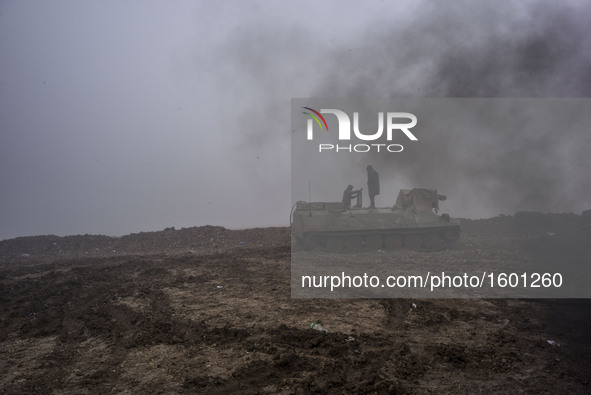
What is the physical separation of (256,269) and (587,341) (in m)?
7.60

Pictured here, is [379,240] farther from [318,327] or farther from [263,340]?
[263,340]

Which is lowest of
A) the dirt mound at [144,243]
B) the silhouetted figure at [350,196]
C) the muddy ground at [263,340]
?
the muddy ground at [263,340]

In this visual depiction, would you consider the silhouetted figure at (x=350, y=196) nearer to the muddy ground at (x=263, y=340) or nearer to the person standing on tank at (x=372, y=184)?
the person standing on tank at (x=372, y=184)

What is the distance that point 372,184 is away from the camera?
594 inches

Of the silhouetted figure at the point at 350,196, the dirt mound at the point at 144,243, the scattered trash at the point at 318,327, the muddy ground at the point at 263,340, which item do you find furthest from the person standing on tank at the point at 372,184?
the scattered trash at the point at 318,327

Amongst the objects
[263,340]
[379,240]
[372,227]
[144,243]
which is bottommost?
[263,340]

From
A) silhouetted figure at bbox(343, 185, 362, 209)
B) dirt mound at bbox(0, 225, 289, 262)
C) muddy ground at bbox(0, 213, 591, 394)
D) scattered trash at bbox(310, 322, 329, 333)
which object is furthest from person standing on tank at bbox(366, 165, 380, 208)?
scattered trash at bbox(310, 322, 329, 333)

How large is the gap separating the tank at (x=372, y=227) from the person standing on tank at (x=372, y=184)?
2.44 ft

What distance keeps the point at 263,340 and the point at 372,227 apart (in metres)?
8.97

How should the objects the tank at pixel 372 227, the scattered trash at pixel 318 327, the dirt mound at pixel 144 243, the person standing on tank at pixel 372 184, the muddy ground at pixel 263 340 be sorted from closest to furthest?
the muddy ground at pixel 263 340 → the scattered trash at pixel 318 327 → the tank at pixel 372 227 → the person standing on tank at pixel 372 184 → the dirt mound at pixel 144 243

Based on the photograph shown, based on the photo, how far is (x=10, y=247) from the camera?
1797 cm

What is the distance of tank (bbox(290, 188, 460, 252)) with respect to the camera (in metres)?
13.9

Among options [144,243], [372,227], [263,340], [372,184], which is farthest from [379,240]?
[144,243]

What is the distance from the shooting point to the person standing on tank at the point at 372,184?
49.2 ft
